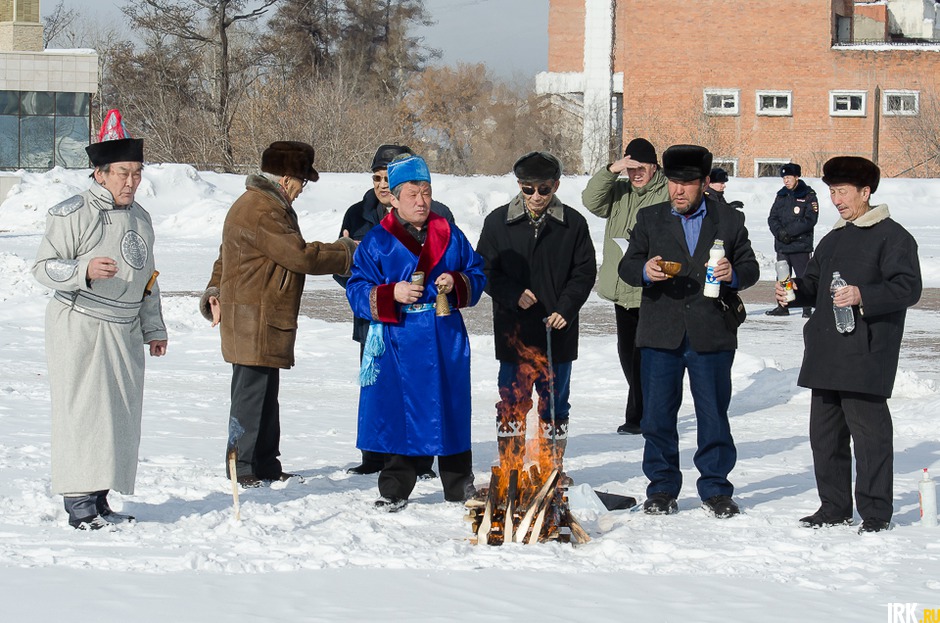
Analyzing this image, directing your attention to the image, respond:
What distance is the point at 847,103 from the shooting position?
50625mm

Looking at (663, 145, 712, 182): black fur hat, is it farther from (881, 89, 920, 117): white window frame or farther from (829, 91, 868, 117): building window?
(829, 91, 868, 117): building window

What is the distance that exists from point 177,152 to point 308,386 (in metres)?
32.8

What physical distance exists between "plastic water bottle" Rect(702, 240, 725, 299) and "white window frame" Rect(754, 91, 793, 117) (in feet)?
153

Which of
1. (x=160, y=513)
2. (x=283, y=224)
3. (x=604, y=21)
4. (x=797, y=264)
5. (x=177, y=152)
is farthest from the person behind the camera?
(x=604, y=21)

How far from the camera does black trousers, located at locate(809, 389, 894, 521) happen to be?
253 inches

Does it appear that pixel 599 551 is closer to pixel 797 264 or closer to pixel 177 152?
pixel 797 264

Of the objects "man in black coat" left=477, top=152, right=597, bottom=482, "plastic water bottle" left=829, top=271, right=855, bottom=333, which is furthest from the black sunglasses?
"plastic water bottle" left=829, top=271, right=855, bottom=333

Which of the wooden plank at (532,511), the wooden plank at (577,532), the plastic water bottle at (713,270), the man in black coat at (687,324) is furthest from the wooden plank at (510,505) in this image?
the plastic water bottle at (713,270)

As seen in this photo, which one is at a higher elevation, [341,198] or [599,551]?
[341,198]

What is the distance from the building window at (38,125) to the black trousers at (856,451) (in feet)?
135

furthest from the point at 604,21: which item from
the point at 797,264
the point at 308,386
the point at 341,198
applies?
the point at 308,386

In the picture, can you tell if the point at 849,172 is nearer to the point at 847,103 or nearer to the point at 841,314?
the point at 841,314

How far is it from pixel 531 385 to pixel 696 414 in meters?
1.09

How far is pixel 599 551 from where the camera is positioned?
19.4 ft
